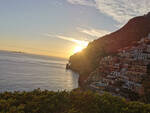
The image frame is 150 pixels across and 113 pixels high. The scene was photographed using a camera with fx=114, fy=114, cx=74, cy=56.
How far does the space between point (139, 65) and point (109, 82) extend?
633 centimetres

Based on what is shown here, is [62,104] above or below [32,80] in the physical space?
above

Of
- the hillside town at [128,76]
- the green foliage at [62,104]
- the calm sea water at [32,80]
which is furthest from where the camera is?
the calm sea water at [32,80]

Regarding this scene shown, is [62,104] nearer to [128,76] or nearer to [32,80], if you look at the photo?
[128,76]

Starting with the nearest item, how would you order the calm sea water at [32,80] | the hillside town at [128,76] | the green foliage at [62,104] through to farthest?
1. the green foliage at [62,104]
2. the hillside town at [128,76]
3. the calm sea water at [32,80]

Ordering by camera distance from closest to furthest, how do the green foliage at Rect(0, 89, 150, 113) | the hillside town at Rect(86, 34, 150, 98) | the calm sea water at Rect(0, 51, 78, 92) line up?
1. the green foliage at Rect(0, 89, 150, 113)
2. the hillside town at Rect(86, 34, 150, 98)
3. the calm sea water at Rect(0, 51, 78, 92)

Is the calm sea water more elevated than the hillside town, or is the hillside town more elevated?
the hillside town

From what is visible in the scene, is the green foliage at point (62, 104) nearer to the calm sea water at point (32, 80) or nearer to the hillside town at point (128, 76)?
the hillside town at point (128, 76)

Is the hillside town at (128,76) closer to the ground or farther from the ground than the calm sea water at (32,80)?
farther from the ground

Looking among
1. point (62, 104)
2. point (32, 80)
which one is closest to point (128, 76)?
point (62, 104)

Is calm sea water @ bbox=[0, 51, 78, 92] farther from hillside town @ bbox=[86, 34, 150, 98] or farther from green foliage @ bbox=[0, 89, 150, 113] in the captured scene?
green foliage @ bbox=[0, 89, 150, 113]

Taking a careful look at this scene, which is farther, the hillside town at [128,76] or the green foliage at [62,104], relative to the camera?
the hillside town at [128,76]

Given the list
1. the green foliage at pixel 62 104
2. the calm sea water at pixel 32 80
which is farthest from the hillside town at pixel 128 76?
the calm sea water at pixel 32 80

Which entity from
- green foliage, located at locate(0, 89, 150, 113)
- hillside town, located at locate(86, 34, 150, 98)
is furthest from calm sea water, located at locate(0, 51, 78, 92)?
green foliage, located at locate(0, 89, 150, 113)

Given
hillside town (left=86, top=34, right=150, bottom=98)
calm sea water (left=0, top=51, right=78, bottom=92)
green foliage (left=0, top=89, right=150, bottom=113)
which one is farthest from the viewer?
calm sea water (left=0, top=51, right=78, bottom=92)
